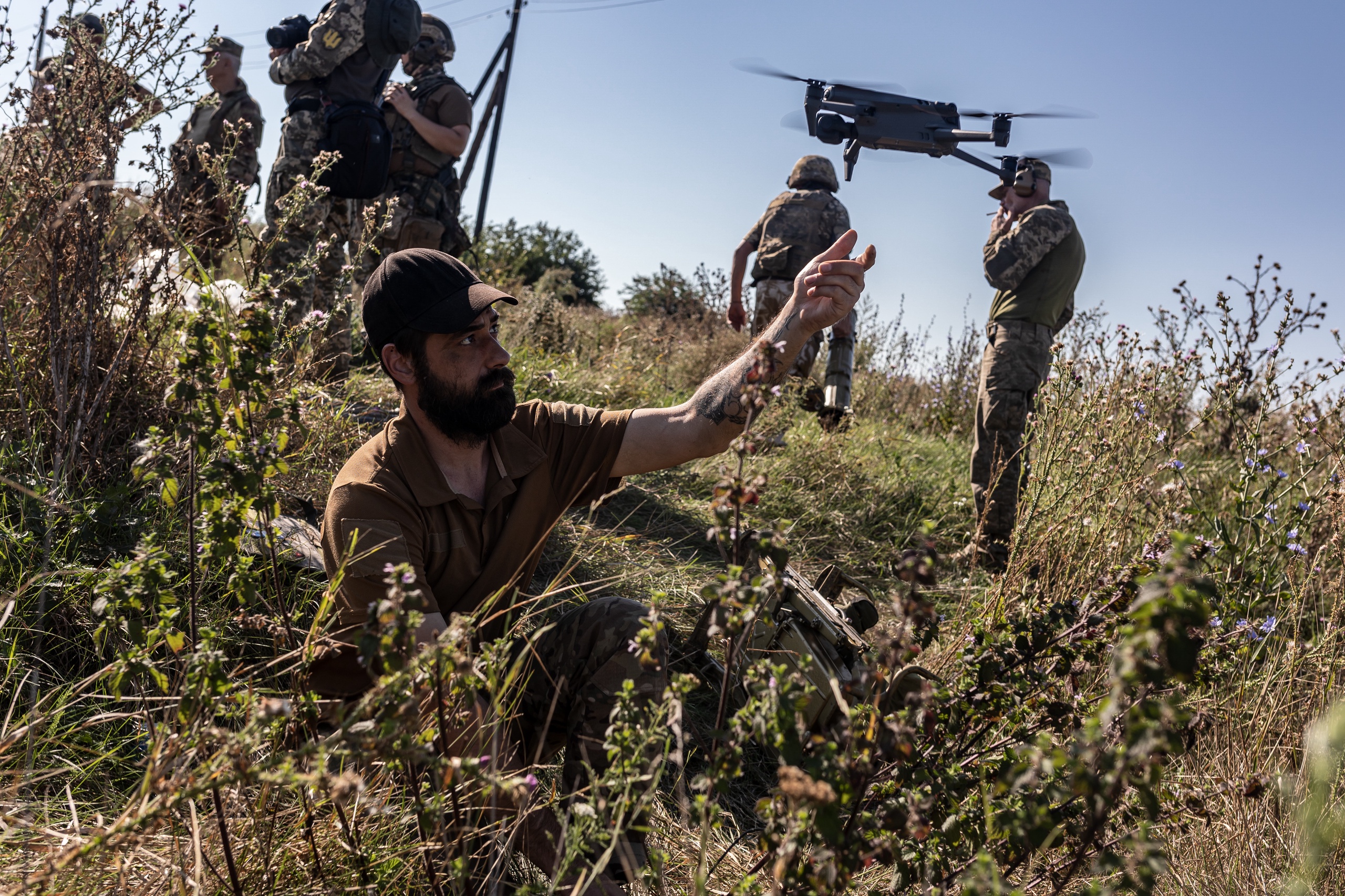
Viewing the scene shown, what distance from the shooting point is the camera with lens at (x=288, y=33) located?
4789 mm

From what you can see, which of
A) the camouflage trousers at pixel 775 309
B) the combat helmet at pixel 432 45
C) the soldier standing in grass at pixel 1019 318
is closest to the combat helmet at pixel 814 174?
the camouflage trousers at pixel 775 309

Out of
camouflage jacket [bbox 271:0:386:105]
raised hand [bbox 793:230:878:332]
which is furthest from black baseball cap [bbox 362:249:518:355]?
camouflage jacket [bbox 271:0:386:105]

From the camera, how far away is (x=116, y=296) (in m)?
3.02

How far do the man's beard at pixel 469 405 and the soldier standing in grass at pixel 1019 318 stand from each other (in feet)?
10.6

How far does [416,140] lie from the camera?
4.93m

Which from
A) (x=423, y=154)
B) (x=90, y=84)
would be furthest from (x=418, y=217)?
(x=90, y=84)

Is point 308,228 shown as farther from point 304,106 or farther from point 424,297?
point 424,297

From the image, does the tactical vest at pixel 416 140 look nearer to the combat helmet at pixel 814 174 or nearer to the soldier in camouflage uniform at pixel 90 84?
Answer: the soldier in camouflage uniform at pixel 90 84

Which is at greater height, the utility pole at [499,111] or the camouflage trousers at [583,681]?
the utility pole at [499,111]

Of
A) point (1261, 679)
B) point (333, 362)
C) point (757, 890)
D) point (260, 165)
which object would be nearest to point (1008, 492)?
point (1261, 679)

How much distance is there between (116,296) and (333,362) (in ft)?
4.42

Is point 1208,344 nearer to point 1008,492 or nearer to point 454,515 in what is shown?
point 1008,492

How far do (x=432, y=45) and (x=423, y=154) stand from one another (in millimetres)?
737

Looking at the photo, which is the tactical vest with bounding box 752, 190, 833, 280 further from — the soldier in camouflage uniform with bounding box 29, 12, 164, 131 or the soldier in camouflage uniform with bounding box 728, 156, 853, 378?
the soldier in camouflage uniform with bounding box 29, 12, 164, 131
